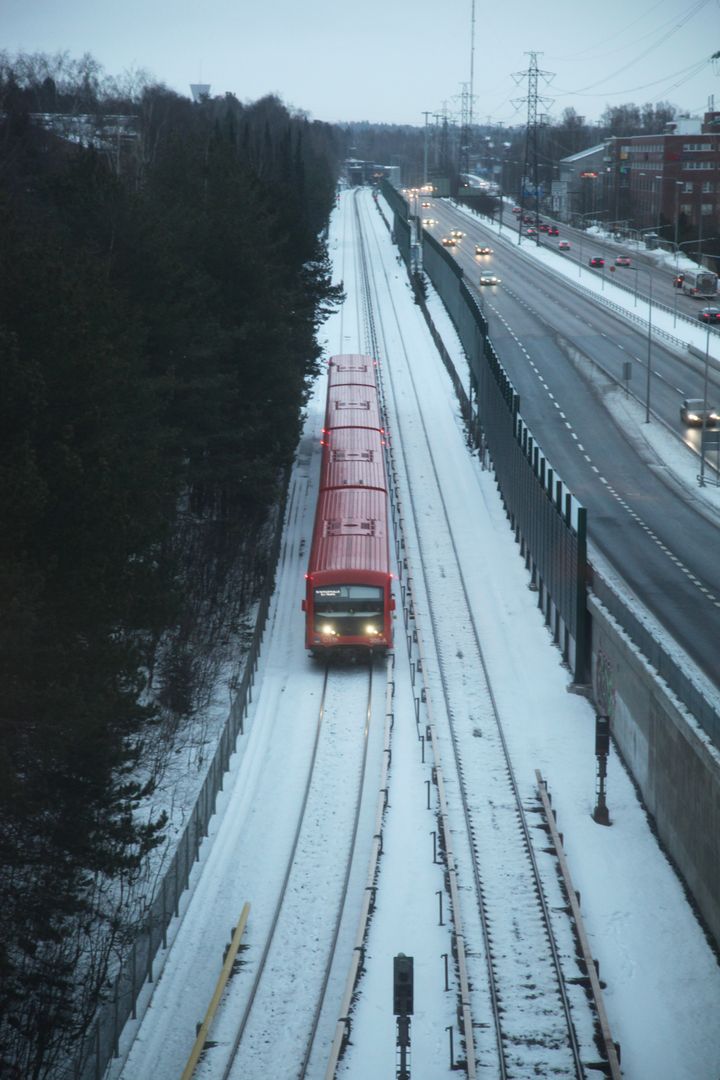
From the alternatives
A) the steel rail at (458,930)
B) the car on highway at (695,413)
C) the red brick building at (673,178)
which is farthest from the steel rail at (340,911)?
the red brick building at (673,178)

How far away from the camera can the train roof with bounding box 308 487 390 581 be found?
3045 centimetres

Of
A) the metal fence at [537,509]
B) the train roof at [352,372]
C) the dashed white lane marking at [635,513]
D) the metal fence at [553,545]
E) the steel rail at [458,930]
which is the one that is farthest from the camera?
the train roof at [352,372]

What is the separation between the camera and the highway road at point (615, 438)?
113 ft

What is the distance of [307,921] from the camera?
19625 millimetres

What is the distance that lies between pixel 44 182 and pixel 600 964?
27.6 meters

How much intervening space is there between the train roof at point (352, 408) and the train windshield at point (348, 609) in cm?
1293

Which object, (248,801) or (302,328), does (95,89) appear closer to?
(302,328)

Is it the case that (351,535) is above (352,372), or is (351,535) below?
below

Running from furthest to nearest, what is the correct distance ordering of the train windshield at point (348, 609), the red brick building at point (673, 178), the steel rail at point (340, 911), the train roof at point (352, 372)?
the red brick building at point (673, 178)
the train roof at point (352, 372)
the train windshield at point (348, 609)
the steel rail at point (340, 911)

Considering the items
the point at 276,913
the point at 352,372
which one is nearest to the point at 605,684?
the point at 276,913

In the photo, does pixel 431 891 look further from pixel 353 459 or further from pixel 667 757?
pixel 353 459

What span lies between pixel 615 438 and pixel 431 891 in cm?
3792

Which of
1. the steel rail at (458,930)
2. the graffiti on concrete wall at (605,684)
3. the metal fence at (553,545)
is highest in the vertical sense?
the metal fence at (553,545)

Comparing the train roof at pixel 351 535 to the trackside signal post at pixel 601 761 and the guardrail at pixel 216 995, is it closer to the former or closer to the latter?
the trackside signal post at pixel 601 761
